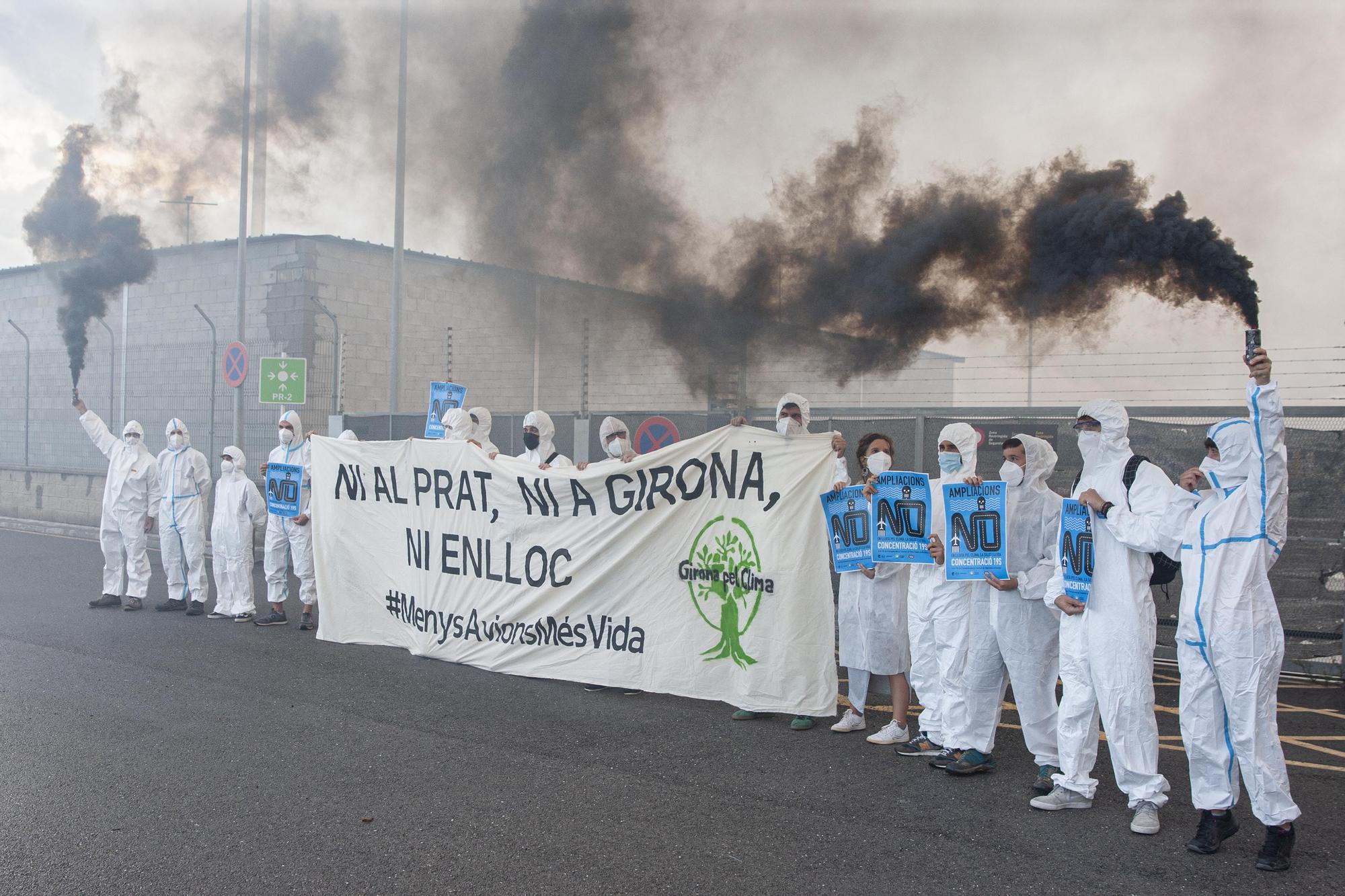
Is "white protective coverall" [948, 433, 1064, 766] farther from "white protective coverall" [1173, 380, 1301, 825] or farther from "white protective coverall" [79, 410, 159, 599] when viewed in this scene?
"white protective coverall" [79, 410, 159, 599]

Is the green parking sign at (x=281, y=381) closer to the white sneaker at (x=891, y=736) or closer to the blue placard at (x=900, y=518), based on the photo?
the blue placard at (x=900, y=518)

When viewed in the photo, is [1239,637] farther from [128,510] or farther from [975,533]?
[128,510]

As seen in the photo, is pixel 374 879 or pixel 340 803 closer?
pixel 374 879

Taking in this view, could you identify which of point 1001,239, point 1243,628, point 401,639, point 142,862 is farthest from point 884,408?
point 142,862

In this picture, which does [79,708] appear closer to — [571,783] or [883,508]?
[571,783]

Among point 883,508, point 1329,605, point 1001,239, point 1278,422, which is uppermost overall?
point 1001,239

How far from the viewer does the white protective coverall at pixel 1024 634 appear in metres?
5.20

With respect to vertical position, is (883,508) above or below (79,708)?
above

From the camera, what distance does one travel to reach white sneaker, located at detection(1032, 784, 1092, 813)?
4730 mm

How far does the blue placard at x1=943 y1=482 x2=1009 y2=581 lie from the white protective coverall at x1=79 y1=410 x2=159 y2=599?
8258 mm

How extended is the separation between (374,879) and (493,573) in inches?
147

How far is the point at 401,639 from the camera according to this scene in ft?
26.3

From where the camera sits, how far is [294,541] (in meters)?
9.45

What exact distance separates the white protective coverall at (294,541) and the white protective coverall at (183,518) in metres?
0.95
